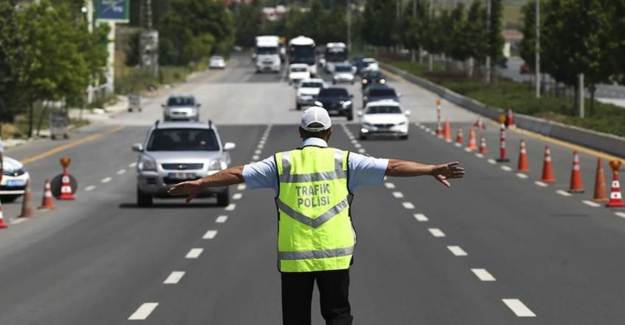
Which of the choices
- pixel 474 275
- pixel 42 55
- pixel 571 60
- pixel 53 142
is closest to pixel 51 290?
pixel 474 275

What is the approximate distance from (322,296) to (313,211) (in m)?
0.45

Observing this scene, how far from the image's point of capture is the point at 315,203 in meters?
8.46

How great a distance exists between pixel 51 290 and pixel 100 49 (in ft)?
185

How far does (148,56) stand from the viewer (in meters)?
119

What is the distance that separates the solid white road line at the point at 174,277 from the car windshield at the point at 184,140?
37.0ft

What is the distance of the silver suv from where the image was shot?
2823 centimetres

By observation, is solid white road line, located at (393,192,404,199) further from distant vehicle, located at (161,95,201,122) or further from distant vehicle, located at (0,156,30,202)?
distant vehicle, located at (161,95,201,122)

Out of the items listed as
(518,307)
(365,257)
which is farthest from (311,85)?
(518,307)

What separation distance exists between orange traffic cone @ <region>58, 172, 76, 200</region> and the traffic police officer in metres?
22.7

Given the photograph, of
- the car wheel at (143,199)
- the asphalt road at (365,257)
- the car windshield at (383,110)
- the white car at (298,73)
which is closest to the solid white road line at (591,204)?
the asphalt road at (365,257)

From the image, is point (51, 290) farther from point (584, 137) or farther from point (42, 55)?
point (42, 55)

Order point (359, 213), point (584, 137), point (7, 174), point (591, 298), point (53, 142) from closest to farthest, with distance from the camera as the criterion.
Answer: point (591, 298) → point (359, 213) → point (7, 174) → point (584, 137) → point (53, 142)

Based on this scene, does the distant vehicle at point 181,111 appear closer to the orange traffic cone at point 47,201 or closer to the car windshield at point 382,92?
the car windshield at point 382,92

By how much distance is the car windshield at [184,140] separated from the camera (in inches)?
1157
